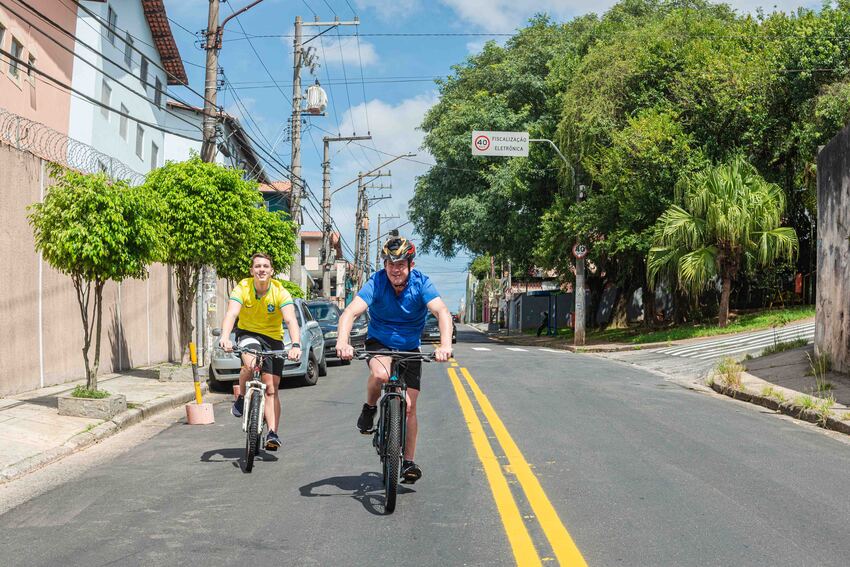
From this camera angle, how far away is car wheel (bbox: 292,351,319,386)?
55.1ft

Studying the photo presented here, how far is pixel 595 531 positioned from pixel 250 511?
2446 mm

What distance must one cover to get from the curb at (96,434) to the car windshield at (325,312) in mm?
8844

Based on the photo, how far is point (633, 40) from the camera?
31703 millimetres

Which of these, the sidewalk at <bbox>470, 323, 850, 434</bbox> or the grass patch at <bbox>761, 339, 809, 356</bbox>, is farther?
the grass patch at <bbox>761, 339, 809, 356</bbox>

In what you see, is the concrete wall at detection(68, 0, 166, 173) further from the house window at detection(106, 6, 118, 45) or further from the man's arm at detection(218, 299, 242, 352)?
the man's arm at detection(218, 299, 242, 352)

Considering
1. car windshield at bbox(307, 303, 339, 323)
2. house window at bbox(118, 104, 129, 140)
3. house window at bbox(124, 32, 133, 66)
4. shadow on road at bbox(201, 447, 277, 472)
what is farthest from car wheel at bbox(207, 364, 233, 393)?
house window at bbox(124, 32, 133, 66)

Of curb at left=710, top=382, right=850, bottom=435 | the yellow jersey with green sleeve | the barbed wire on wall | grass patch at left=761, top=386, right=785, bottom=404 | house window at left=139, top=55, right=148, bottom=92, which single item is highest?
house window at left=139, top=55, right=148, bottom=92

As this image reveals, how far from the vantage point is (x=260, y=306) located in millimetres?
8289

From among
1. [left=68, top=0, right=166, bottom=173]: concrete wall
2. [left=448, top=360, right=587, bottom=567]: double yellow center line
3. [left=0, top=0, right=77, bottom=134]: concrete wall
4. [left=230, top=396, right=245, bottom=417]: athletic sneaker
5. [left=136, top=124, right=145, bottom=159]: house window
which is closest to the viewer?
[left=448, top=360, right=587, bottom=567]: double yellow center line

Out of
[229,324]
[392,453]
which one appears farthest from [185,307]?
[392,453]

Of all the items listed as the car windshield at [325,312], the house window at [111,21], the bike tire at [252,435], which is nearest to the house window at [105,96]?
the house window at [111,21]

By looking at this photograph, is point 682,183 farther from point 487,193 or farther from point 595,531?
point 595,531

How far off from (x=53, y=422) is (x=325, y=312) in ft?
43.9

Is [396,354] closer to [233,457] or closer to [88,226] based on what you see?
[233,457]
